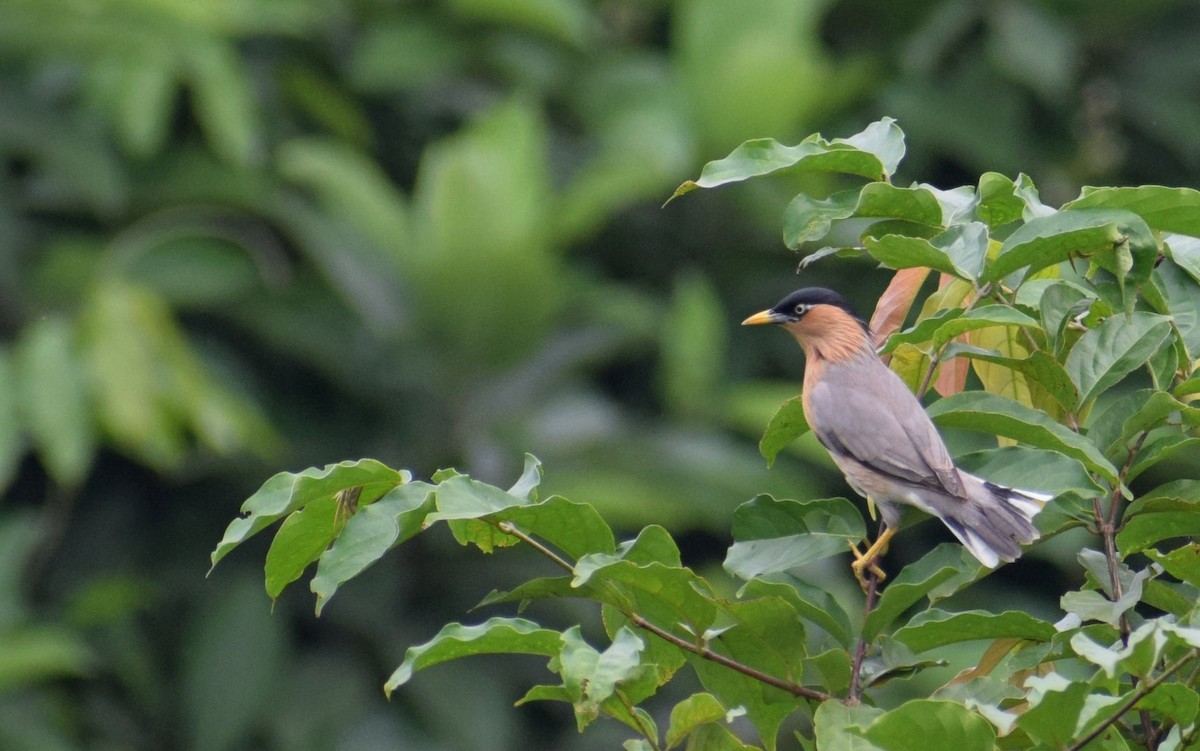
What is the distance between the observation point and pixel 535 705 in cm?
704

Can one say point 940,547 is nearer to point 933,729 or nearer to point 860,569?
point 860,569

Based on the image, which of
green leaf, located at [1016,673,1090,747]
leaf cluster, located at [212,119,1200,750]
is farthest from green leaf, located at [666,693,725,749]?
green leaf, located at [1016,673,1090,747]

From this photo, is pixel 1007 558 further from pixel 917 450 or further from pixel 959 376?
pixel 917 450

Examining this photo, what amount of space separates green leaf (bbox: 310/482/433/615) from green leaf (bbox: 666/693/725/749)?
0.35m

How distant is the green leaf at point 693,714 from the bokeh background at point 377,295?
4.09 metres

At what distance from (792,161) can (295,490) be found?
71 centimetres

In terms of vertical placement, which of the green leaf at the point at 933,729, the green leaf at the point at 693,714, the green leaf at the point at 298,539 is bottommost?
the green leaf at the point at 693,714

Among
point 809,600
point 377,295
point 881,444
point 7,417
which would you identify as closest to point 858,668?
point 809,600

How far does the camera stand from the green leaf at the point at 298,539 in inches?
66.2

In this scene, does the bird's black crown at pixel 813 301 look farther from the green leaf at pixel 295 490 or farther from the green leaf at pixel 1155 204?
the green leaf at pixel 295 490

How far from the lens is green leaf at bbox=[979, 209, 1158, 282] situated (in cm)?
177

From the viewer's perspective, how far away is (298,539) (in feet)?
5.58

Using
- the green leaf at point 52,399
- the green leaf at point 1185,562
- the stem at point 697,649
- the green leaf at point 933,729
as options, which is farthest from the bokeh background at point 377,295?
the green leaf at point 933,729

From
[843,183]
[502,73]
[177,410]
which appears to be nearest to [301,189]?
[502,73]
